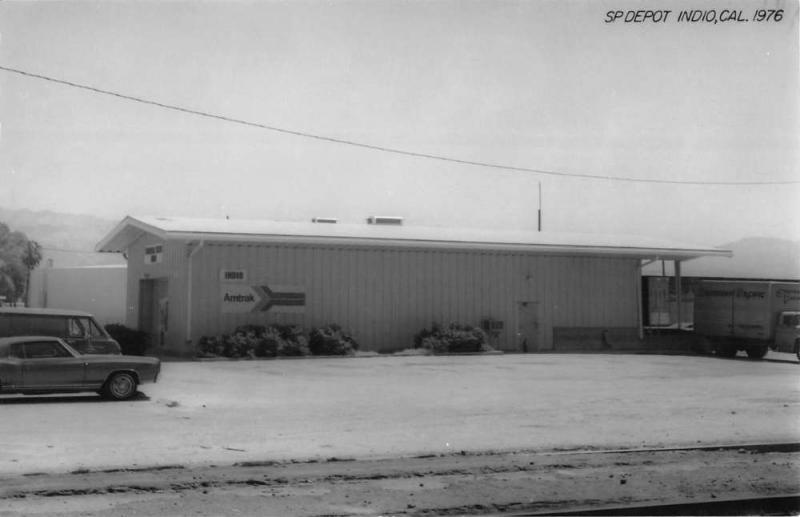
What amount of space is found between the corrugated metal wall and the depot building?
4 cm

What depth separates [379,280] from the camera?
31328 millimetres

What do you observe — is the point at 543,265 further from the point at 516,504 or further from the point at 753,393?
the point at 516,504

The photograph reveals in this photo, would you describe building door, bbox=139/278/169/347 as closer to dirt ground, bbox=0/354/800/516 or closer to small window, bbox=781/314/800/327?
dirt ground, bbox=0/354/800/516

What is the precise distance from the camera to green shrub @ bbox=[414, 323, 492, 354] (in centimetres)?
3061

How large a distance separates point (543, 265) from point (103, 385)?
20.7m

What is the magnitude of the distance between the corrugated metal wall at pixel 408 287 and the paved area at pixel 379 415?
511 centimetres

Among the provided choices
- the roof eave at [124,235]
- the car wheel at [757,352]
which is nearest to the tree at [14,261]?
the roof eave at [124,235]

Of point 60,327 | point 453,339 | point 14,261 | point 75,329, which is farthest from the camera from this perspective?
point 14,261

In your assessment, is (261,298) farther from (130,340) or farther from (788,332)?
(788,332)

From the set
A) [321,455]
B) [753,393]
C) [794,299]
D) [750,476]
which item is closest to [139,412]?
[321,455]

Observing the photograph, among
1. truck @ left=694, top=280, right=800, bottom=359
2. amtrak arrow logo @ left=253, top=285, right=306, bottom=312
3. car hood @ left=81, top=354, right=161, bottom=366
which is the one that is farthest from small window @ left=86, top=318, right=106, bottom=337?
truck @ left=694, top=280, right=800, bottom=359

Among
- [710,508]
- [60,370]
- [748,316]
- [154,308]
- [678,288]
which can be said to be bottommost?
[710,508]

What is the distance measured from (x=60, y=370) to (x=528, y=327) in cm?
2083

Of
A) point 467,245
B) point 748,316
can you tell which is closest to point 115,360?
point 467,245
